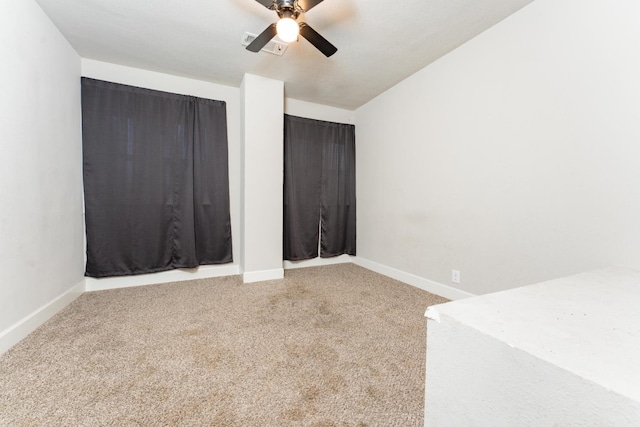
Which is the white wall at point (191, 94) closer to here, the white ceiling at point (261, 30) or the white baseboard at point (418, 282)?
the white ceiling at point (261, 30)

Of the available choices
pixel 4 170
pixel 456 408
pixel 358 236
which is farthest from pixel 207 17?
pixel 358 236

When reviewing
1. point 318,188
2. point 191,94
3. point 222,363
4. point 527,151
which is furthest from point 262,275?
point 527,151

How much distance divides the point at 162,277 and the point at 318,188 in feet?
7.27

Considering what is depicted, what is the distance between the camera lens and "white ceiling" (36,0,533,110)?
195cm

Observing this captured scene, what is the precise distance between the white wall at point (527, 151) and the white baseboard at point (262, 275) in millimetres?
1475

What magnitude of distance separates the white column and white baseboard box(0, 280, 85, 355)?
1532mm

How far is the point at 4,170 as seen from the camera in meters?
1.59

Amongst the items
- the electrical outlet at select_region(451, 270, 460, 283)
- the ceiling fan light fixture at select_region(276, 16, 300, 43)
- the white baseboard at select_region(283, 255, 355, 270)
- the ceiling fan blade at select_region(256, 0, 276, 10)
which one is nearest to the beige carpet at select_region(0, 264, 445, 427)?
the electrical outlet at select_region(451, 270, 460, 283)

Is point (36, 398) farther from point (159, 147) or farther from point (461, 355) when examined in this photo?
point (159, 147)

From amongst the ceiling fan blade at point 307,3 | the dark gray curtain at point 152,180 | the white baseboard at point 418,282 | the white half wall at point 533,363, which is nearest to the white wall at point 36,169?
the dark gray curtain at point 152,180

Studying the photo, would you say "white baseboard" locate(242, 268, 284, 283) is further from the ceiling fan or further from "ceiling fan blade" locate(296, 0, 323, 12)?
"ceiling fan blade" locate(296, 0, 323, 12)

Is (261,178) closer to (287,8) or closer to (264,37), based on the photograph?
(264,37)

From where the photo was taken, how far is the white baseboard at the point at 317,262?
3656mm

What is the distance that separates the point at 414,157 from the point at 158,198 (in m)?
2.89
